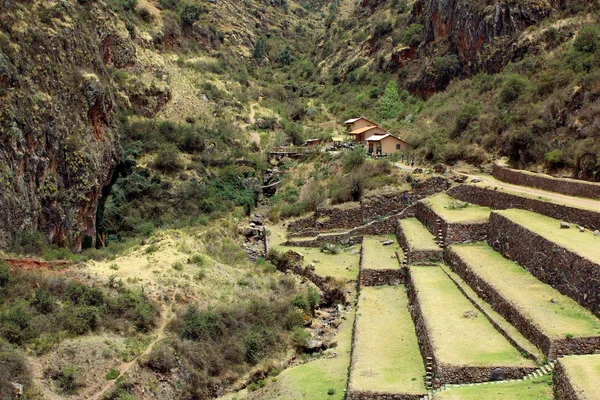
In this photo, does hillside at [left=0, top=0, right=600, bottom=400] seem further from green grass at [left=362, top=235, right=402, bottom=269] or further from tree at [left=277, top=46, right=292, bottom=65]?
tree at [left=277, top=46, right=292, bottom=65]

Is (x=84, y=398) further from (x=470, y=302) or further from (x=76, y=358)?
(x=470, y=302)

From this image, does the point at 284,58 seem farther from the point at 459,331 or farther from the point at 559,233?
the point at 459,331

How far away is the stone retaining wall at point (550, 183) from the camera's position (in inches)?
1018

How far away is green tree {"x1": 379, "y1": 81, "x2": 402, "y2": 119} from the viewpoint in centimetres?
6116

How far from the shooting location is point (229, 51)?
7600 centimetres

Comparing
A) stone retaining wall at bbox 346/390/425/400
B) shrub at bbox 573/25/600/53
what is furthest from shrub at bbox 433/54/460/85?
stone retaining wall at bbox 346/390/425/400

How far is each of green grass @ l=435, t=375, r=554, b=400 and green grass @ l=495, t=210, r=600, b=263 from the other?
189 inches

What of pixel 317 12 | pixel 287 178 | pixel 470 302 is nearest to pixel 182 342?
pixel 470 302

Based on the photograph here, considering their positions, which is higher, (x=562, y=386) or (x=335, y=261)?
(x=562, y=386)

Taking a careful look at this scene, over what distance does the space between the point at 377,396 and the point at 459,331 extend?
3.67 meters

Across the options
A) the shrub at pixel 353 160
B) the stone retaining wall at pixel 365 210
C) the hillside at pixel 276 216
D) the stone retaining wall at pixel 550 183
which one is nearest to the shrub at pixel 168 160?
the hillside at pixel 276 216

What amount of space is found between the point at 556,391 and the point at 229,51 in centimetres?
6868

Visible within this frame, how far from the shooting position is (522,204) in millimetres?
26688

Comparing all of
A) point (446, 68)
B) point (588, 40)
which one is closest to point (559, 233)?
point (588, 40)
